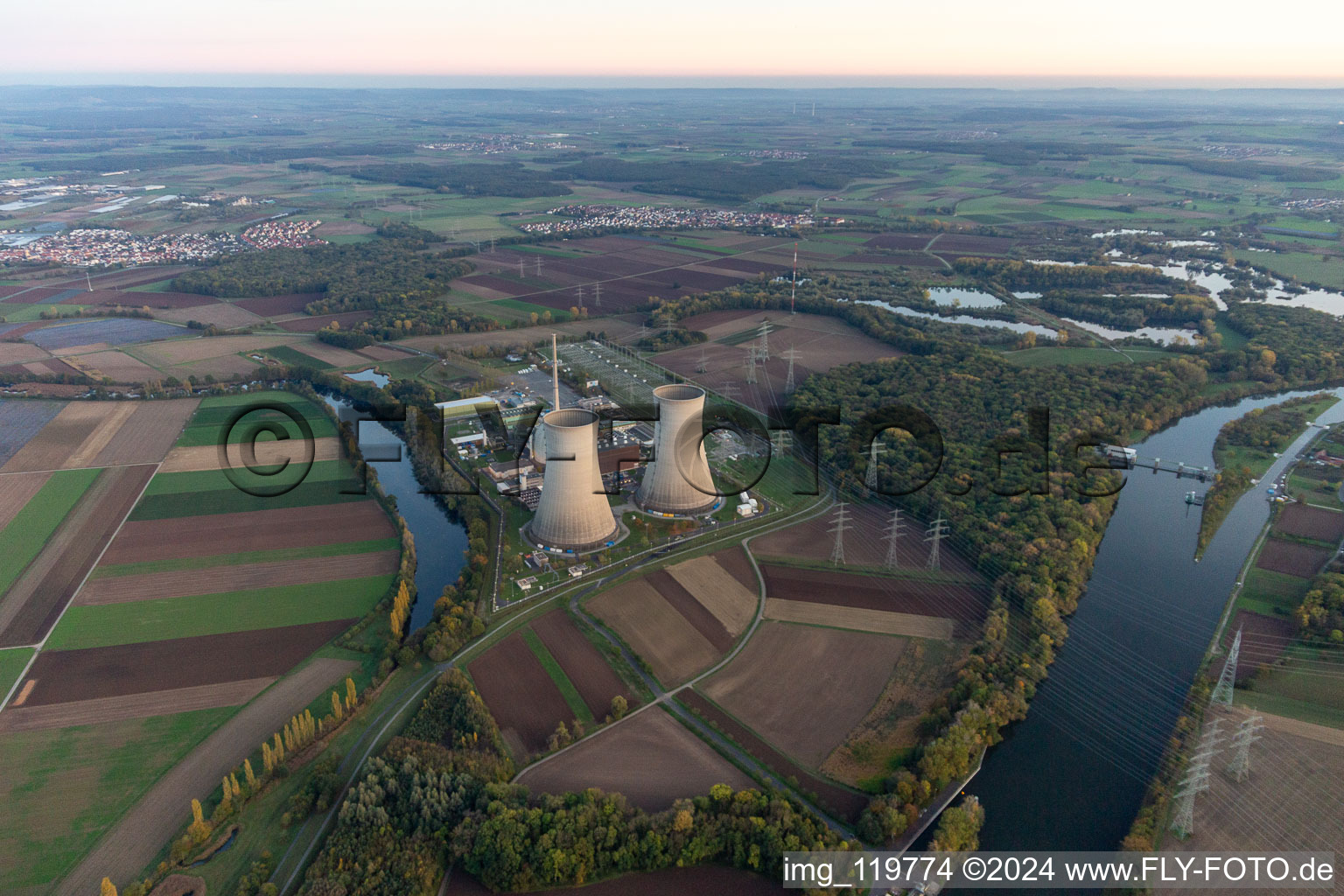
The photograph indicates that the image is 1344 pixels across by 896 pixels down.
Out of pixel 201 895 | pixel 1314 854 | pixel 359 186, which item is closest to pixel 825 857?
pixel 1314 854

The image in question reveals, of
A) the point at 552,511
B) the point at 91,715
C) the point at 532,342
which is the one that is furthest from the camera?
the point at 532,342

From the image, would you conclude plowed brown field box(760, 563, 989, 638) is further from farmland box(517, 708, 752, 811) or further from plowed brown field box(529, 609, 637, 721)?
farmland box(517, 708, 752, 811)

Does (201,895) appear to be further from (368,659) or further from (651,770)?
(651,770)

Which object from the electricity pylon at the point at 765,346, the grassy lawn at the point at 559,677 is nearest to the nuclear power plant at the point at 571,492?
the grassy lawn at the point at 559,677

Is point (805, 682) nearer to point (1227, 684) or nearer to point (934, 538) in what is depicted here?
point (934, 538)

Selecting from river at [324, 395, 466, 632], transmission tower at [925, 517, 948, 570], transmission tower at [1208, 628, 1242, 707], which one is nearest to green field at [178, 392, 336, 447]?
river at [324, 395, 466, 632]

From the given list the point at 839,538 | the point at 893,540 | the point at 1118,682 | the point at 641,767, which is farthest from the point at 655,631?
the point at 1118,682
